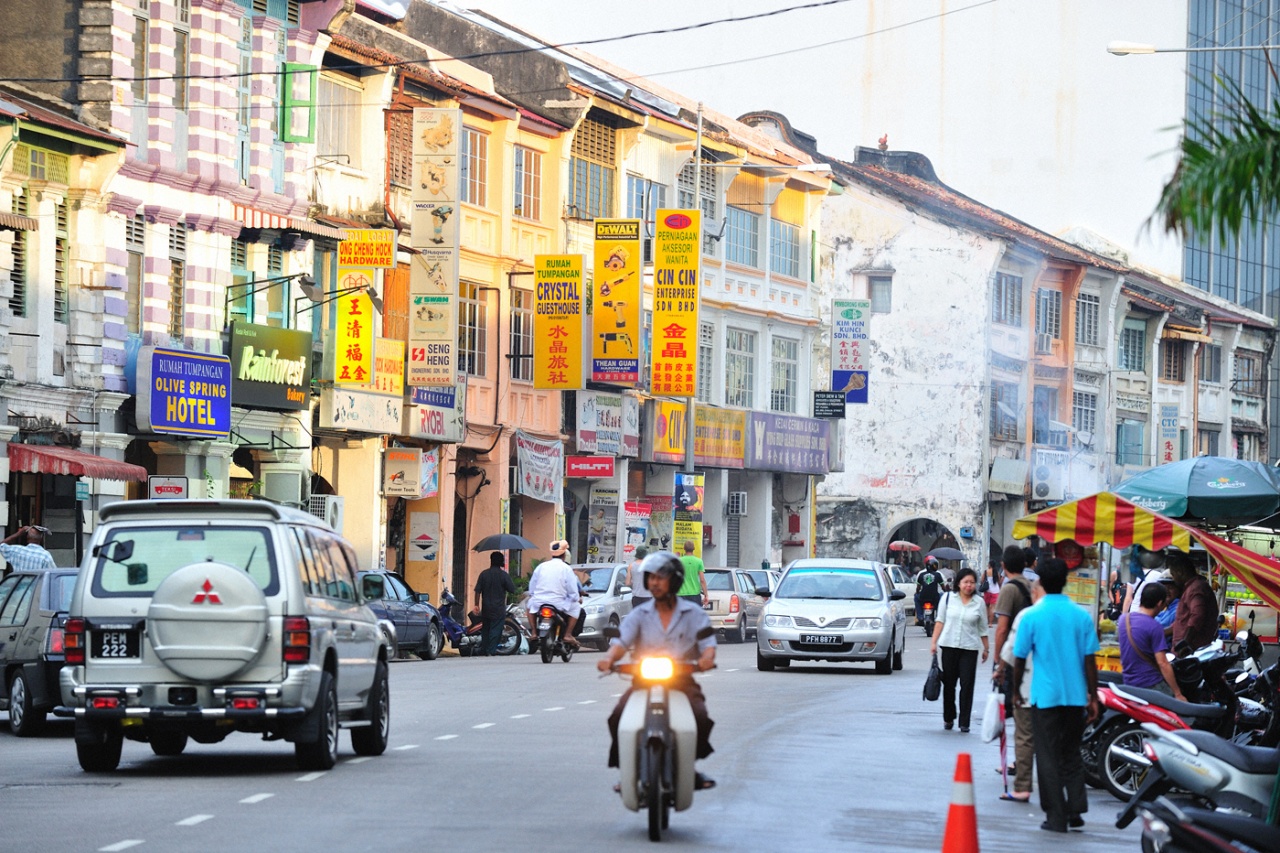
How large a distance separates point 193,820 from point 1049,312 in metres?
60.4

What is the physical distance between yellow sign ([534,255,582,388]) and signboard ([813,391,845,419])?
48.0 feet

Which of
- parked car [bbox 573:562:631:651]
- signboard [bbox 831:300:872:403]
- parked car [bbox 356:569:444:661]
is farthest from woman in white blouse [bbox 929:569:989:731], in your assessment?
signboard [bbox 831:300:872:403]

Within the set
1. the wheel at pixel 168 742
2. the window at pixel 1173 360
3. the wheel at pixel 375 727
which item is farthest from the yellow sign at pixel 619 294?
the window at pixel 1173 360

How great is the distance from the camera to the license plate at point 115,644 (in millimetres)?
15250

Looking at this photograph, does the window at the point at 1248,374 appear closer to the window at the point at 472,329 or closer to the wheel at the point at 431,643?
the window at the point at 472,329

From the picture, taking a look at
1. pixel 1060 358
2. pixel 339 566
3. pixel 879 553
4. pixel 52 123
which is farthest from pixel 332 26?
pixel 1060 358

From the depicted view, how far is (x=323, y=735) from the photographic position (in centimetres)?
1566

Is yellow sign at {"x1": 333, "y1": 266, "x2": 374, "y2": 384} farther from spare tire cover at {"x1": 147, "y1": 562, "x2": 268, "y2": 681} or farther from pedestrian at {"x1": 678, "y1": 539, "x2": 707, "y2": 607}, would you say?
spare tire cover at {"x1": 147, "y1": 562, "x2": 268, "y2": 681}

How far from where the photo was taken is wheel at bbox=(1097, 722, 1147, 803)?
15.9 metres

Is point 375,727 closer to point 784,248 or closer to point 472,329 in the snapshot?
point 472,329

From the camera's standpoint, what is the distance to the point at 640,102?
50.8 m

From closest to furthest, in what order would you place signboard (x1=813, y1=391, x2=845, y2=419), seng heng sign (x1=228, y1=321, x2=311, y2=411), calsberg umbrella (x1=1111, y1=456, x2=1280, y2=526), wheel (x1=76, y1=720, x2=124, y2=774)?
wheel (x1=76, y1=720, x2=124, y2=774) < calsberg umbrella (x1=1111, y1=456, x2=1280, y2=526) < seng heng sign (x1=228, y1=321, x2=311, y2=411) < signboard (x1=813, y1=391, x2=845, y2=419)

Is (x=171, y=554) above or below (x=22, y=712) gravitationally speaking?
above

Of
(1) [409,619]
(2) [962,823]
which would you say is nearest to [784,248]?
(1) [409,619]
